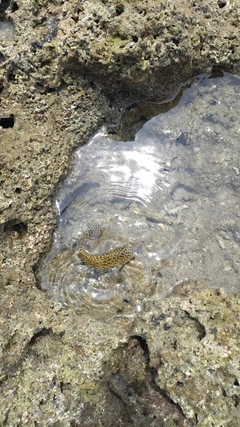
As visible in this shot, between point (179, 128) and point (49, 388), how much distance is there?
3.58 meters

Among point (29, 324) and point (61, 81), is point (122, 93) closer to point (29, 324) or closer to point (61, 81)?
point (61, 81)

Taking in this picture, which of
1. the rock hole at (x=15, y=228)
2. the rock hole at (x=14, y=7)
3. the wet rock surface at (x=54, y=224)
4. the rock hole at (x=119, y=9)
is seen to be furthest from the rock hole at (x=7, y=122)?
the rock hole at (x=119, y=9)

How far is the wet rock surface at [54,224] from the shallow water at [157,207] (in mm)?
316

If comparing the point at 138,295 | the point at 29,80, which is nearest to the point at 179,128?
the point at 29,80

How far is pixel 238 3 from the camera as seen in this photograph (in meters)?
4.47

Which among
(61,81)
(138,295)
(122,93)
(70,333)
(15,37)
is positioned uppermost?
(15,37)

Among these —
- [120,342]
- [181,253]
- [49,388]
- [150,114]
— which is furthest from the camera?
[150,114]

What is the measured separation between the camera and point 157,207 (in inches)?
178

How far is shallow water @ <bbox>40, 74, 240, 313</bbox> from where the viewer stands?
3932 mm

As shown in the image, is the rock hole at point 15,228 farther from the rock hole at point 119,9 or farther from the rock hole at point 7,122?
the rock hole at point 119,9

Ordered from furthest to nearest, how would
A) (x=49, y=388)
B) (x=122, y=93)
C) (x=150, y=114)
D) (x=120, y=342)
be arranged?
(x=150, y=114) < (x=122, y=93) < (x=120, y=342) < (x=49, y=388)

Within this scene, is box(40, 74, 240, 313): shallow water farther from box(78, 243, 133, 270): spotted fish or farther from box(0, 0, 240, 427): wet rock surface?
box(0, 0, 240, 427): wet rock surface

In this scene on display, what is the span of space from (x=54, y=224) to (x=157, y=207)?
4.50 feet

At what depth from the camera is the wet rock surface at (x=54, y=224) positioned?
9.23ft
